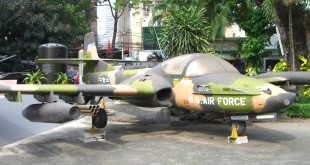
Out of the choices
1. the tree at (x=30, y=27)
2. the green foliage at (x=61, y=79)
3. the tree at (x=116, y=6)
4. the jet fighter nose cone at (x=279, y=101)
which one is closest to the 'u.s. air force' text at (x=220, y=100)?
the jet fighter nose cone at (x=279, y=101)

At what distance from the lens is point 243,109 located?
31.3 feet

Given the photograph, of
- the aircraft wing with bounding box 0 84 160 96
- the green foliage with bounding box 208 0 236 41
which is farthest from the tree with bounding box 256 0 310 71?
the aircraft wing with bounding box 0 84 160 96

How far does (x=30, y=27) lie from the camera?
26.9 metres

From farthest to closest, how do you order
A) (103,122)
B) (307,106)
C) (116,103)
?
(116,103) → (307,106) → (103,122)

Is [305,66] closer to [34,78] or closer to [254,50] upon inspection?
[254,50]

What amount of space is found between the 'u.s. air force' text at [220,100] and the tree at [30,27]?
18.8m

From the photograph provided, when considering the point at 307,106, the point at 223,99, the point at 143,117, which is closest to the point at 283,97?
the point at 223,99

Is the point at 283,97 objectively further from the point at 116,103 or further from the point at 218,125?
the point at 116,103

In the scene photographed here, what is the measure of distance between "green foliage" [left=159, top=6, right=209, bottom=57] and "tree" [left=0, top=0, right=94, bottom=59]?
12732mm

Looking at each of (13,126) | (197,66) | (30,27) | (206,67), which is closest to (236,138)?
(206,67)

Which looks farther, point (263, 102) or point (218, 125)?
point (218, 125)

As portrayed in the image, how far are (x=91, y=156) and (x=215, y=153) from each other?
2683mm

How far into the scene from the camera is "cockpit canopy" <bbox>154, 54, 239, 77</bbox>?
10.5 m

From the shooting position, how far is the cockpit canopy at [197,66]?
34.3ft
